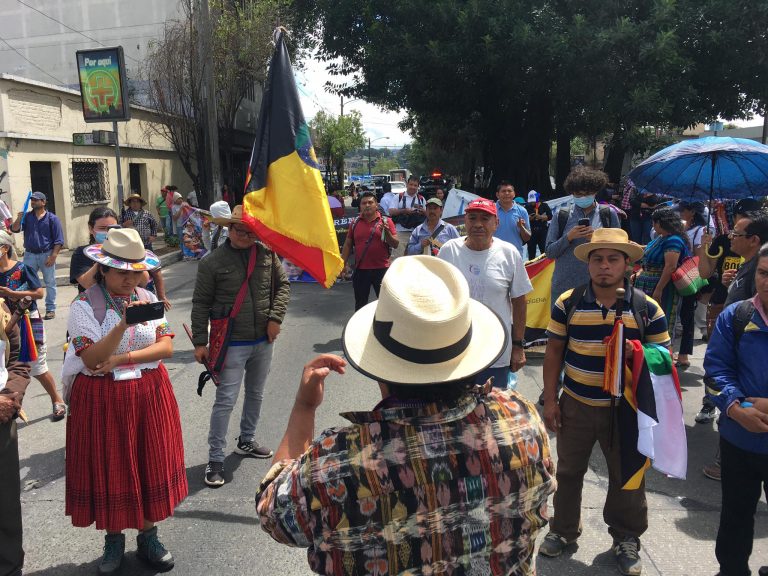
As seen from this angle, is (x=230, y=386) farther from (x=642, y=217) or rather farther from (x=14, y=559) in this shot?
(x=642, y=217)

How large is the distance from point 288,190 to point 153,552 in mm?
2387

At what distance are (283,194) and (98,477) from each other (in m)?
2.14

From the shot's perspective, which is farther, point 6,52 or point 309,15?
point 6,52

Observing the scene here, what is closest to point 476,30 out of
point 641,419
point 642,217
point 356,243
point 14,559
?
point 642,217

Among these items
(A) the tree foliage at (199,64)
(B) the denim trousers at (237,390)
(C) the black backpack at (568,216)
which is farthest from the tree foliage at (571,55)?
(B) the denim trousers at (237,390)

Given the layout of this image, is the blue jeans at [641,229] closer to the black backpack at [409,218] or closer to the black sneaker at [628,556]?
the black backpack at [409,218]

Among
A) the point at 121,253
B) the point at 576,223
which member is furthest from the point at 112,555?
the point at 576,223

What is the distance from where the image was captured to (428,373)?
1464 mm

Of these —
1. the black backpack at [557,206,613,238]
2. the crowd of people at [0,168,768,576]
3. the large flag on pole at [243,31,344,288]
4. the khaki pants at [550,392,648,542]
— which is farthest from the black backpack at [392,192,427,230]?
the khaki pants at [550,392,648,542]

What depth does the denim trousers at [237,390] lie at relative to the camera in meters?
4.08

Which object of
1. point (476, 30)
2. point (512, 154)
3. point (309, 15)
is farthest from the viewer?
point (512, 154)

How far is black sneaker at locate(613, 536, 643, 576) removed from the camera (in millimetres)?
3020

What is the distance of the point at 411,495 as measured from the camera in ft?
4.74

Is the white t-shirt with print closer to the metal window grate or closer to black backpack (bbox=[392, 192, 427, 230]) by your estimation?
black backpack (bbox=[392, 192, 427, 230])
